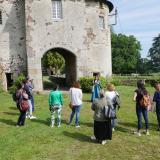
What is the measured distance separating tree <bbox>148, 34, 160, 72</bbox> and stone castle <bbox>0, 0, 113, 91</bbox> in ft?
195

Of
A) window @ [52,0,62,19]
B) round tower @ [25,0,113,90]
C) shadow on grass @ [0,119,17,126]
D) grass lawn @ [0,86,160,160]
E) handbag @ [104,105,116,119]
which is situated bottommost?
grass lawn @ [0,86,160,160]

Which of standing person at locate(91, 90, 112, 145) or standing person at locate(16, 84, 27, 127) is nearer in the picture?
standing person at locate(91, 90, 112, 145)

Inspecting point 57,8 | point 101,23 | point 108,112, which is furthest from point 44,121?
point 101,23

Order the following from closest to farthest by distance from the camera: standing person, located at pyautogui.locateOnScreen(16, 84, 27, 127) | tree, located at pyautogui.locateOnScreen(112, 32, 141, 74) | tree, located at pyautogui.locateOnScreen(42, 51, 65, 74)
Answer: standing person, located at pyautogui.locateOnScreen(16, 84, 27, 127) < tree, located at pyautogui.locateOnScreen(42, 51, 65, 74) < tree, located at pyautogui.locateOnScreen(112, 32, 141, 74)

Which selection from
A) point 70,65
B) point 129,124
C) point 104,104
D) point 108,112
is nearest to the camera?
point 108,112

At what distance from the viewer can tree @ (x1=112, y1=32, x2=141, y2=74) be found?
75812 millimetres

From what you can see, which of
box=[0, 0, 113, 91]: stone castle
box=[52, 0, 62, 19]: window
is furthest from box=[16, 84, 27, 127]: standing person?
box=[52, 0, 62, 19]: window

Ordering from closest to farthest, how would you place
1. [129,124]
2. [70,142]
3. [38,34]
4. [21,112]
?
[70,142] < [21,112] < [129,124] < [38,34]

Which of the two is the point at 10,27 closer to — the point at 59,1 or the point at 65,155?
the point at 59,1

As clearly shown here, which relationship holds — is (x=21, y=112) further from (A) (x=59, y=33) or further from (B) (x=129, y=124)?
(A) (x=59, y=33)

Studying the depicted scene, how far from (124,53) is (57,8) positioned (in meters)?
49.7

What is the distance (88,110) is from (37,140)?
21.0 ft

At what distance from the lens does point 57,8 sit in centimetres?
2867

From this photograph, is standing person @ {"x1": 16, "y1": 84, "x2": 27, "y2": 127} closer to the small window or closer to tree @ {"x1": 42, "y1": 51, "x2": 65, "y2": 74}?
the small window
